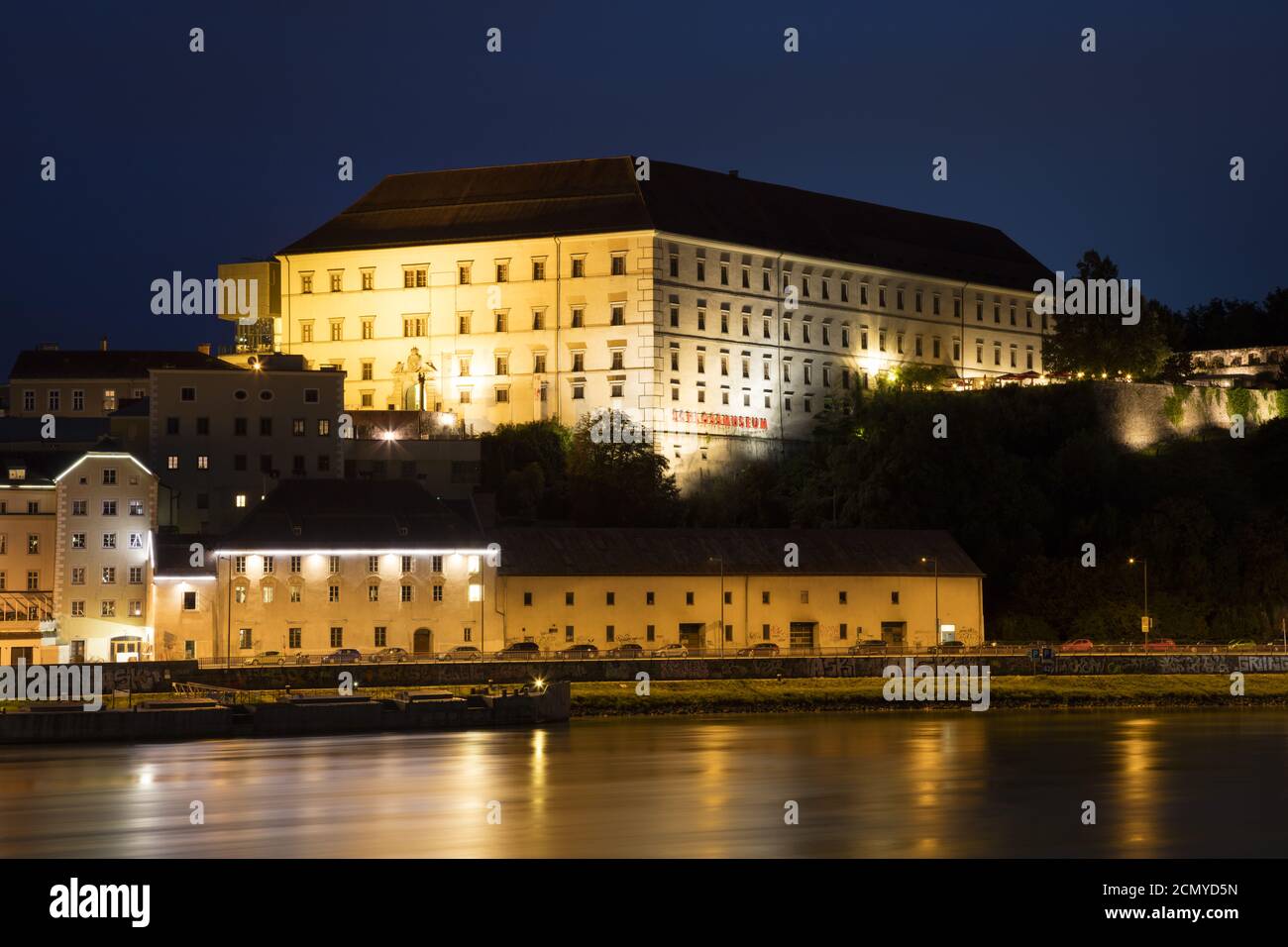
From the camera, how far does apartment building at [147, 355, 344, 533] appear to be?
92.2 m

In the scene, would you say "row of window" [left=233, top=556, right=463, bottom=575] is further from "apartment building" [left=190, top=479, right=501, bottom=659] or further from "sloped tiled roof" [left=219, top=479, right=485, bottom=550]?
"sloped tiled roof" [left=219, top=479, right=485, bottom=550]

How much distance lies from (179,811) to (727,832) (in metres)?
12.2

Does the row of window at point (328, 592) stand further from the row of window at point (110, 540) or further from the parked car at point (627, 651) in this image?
the parked car at point (627, 651)

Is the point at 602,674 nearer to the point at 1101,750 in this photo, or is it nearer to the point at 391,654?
the point at 391,654

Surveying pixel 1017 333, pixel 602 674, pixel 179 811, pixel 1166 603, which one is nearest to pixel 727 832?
pixel 179 811

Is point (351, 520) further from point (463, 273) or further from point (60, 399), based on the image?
point (463, 273)

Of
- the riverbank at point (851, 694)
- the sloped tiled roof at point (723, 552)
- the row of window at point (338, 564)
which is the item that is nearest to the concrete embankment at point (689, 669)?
the riverbank at point (851, 694)

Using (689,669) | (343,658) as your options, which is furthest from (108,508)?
(689,669)

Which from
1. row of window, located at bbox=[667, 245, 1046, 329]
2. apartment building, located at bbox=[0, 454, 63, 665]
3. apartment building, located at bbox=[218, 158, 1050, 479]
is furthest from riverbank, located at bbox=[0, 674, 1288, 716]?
row of window, located at bbox=[667, 245, 1046, 329]

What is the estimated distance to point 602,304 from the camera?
364ft

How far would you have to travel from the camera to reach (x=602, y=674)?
79500 mm

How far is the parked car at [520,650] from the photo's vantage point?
264ft

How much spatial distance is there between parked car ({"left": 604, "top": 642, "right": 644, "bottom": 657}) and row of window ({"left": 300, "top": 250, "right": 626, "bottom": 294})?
1178 inches
